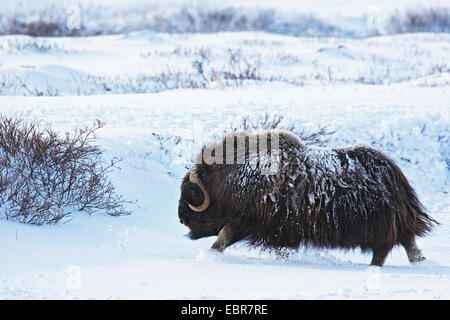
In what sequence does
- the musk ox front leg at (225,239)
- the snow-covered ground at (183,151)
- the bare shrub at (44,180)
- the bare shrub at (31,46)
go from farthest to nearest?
the bare shrub at (31,46), the bare shrub at (44,180), the musk ox front leg at (225,239), the snow-covered ground at (183,151)

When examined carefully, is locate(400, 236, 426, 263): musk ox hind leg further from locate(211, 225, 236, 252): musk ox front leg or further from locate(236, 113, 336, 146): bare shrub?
locate(236, 113, 336, 146): bare shrub

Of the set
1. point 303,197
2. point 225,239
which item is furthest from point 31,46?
point 303,197

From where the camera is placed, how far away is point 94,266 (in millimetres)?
4230

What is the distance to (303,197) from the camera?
487 centimetres

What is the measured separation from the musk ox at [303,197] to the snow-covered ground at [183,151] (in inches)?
7.3

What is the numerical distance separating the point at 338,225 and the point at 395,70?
1438 cm

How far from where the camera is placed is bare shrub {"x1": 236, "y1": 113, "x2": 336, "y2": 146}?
26.2 ft

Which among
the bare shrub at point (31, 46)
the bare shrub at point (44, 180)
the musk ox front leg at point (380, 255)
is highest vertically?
the bare shrub at point (31, 46)

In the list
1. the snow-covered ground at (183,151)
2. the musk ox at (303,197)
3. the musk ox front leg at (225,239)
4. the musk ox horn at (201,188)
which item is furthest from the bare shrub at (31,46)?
the musk ox front leg at (225,239)

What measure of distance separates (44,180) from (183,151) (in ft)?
8.29

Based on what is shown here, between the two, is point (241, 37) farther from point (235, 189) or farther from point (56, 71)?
point (235, 189)

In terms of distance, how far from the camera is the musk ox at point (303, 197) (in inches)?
192

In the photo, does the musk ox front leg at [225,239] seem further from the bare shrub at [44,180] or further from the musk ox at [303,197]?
the bare shrub at [44,180]
